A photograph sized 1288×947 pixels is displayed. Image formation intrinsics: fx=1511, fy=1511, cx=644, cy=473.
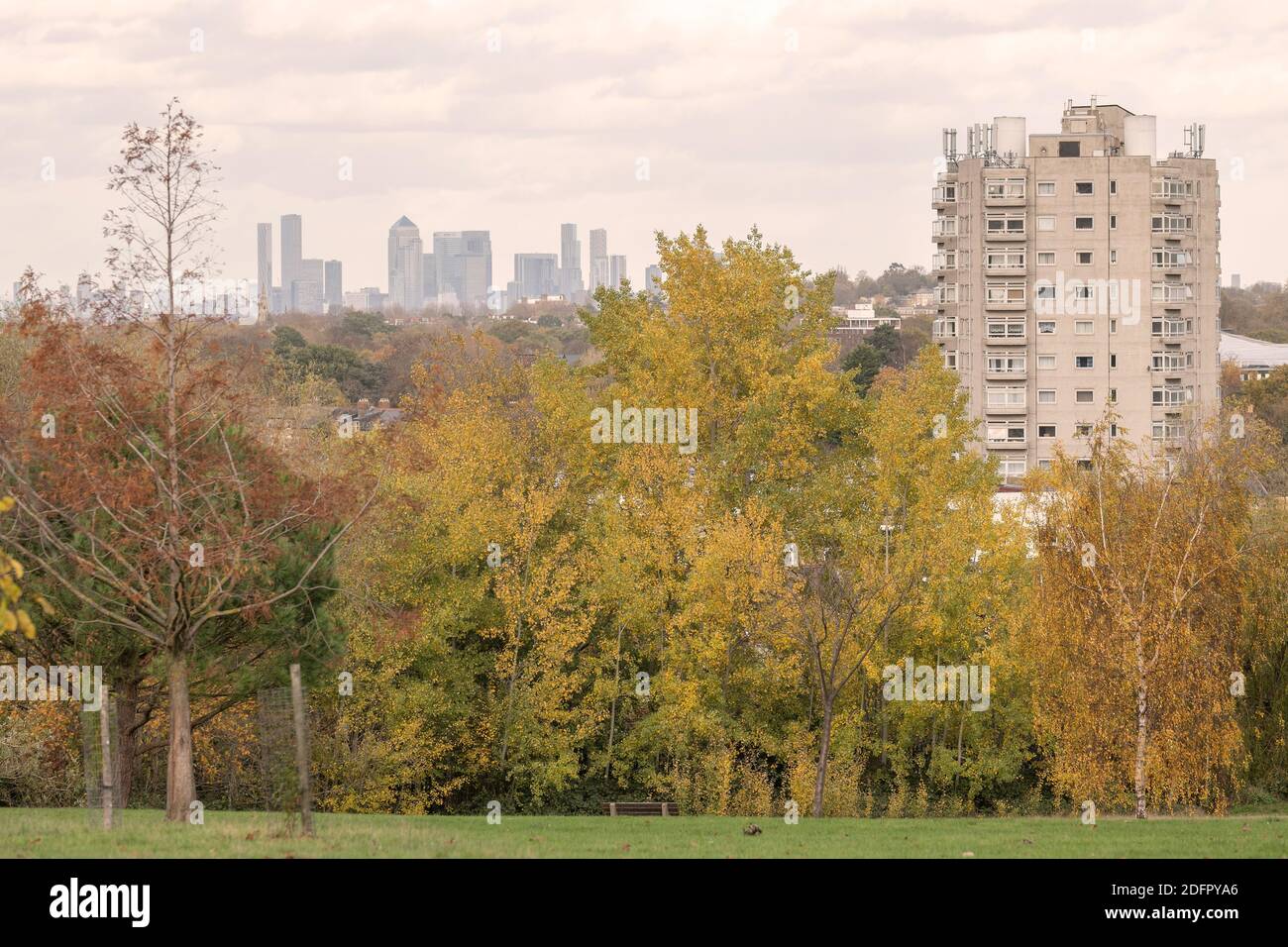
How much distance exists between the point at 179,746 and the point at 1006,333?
256 ft

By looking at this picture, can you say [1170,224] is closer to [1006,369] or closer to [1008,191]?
[1008,191]

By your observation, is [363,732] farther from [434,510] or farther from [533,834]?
[533,834]

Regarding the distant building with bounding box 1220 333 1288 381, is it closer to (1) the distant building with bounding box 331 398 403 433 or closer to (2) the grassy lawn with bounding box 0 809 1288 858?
(1) the distant building with bounding box 331 398 403 433

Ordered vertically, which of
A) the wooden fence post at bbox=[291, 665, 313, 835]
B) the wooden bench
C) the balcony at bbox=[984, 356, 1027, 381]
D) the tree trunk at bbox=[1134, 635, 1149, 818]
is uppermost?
the balcony at bbox=[984, 356, 1027, 381]

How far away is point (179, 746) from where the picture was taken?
22453 millimetres

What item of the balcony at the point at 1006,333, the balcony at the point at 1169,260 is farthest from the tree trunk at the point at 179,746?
the balcony at the point at 1169,260

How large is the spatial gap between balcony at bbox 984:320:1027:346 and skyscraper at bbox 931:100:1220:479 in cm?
8

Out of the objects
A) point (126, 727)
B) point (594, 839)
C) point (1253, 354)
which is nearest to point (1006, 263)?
point (1253, 354)

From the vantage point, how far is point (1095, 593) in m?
30.3

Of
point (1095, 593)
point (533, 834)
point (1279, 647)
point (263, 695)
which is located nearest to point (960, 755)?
point (1279, 647)

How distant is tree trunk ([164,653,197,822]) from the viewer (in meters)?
22.1

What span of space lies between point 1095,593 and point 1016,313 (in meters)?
66.1

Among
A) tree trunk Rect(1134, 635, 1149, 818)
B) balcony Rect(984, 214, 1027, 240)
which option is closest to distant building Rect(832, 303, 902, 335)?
balcony Rect(984, 214, 1027, 240)

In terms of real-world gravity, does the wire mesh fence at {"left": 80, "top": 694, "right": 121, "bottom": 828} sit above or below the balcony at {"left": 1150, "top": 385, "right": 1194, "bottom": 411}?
below
